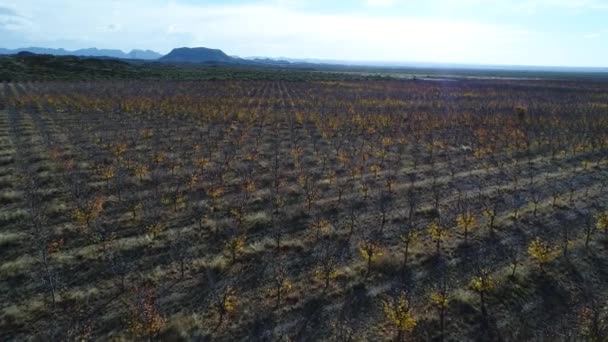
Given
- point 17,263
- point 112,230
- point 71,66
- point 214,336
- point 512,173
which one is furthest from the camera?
point 71,66

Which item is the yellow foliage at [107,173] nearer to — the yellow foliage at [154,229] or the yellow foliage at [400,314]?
→ the yellow foliage at [154,229]

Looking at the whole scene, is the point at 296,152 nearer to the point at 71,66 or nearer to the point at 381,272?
the point at 381,272

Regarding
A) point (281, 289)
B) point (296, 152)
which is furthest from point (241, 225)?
point (296, 152)

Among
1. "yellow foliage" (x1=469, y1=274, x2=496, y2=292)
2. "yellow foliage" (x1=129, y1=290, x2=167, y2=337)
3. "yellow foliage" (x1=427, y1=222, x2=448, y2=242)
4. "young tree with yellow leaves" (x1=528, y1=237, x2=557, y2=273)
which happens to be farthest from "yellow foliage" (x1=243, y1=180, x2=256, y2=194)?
"young tree with yellow leaves" (x1=528, y1=237, x2=557, y2=273)

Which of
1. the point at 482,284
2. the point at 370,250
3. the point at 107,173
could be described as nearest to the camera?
the point at 482,284

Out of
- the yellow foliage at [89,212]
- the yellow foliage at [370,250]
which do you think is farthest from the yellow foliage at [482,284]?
the yellow foliage at [89,212]

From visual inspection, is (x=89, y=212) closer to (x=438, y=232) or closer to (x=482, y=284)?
(x=438, y=232)

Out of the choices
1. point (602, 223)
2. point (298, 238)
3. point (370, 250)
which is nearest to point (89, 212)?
point (298, 238)

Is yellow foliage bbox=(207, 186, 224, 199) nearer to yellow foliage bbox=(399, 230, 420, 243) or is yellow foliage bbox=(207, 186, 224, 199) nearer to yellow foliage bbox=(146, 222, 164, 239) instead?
yellow foliage bbox=(146, 222, 164, 239)
